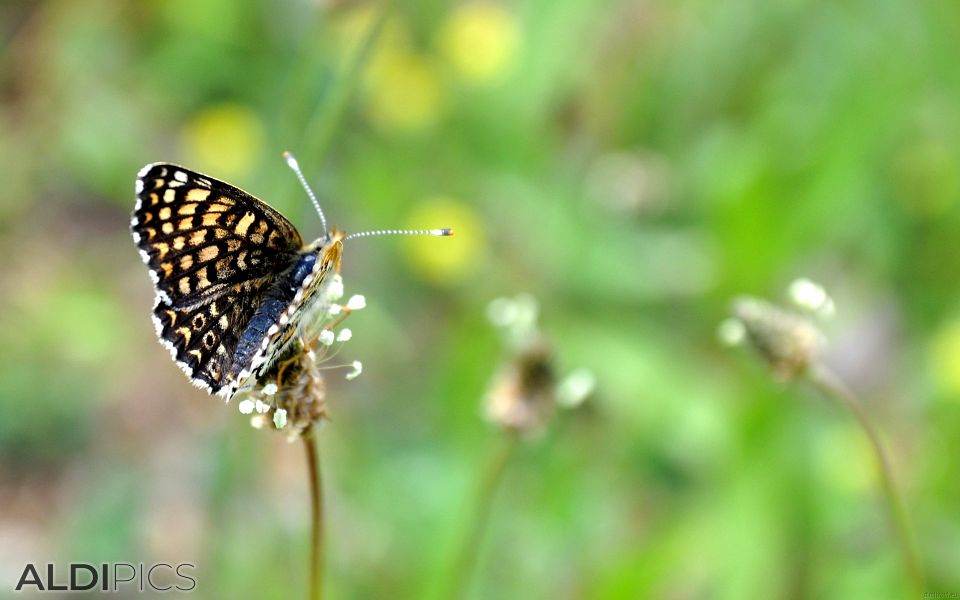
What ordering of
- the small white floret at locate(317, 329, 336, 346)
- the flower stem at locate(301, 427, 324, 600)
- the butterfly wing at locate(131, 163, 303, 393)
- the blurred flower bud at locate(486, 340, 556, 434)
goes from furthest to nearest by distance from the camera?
the blurred flower bud at locate(486, 340, 556, 434) → the butterfly wing at locate(131, 163, 303, 393) → the small white floret at locate(317, 329, 336, 346) → the flower stem at locate(301, 427, 324, 600)

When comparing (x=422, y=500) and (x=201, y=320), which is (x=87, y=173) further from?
(x=201, y=320)

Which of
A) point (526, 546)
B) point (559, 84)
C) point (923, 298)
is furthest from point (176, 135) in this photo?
point (923, 298)

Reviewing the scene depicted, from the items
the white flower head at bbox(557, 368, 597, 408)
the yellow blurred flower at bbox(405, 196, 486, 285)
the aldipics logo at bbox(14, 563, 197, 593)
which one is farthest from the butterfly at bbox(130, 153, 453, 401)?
the yellow blurred flower at bbox(405, 196, 486, 285)

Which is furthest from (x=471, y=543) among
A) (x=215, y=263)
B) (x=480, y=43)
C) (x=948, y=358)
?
(x=480, y=43)

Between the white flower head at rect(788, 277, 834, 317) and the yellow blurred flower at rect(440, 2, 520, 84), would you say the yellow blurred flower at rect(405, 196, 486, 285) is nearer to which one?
the yellow blurred flower at rect(440, 2, 520, 84)

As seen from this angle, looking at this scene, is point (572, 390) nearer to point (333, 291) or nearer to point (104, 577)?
point (333, 291)

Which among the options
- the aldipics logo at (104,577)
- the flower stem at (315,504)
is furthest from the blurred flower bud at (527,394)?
the aldipics logo at (104,577)

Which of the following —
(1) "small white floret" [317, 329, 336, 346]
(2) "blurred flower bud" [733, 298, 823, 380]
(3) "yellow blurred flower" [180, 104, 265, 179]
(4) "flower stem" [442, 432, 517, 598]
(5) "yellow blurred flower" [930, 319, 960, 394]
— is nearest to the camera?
(1) "small white floret" [317, 329, 336, 346]
